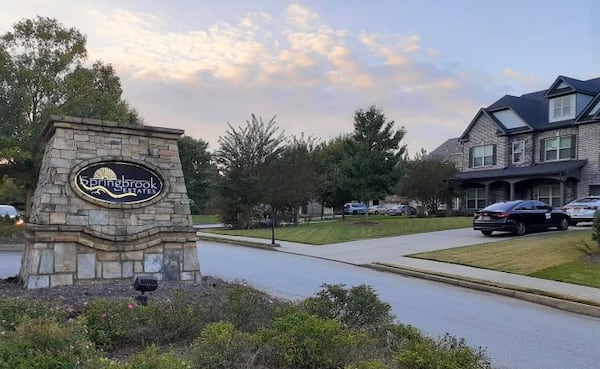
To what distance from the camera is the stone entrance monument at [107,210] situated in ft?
30.2

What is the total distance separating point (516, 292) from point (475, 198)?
30.2 meters

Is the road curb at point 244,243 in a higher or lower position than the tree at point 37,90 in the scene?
lower

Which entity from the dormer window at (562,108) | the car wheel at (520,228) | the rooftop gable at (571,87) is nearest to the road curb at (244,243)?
the car wheel at (520,228)

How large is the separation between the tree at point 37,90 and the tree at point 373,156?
15514mm

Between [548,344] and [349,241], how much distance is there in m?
15.9

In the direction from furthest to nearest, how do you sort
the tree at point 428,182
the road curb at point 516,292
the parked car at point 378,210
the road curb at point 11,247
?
the parked car at point 378,210
the tree at point 428,182
the road curb at point 11,247
the road curb at point 516,292

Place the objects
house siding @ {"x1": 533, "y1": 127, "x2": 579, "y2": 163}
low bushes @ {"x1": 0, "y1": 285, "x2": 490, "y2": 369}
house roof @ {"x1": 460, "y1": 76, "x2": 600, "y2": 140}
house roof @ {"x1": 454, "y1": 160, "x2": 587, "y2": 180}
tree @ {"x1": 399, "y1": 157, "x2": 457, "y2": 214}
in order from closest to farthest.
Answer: low bushes @ {"x1": 0, "y1": 285, "x2": 490, "y2": 369}, house roof @ {"x1": 454, "y1": 160, "x2": 587, "y2": 180}, house siding @ {"x1": 533, "y1": 127, "x2": 579, "y2": 163}, house roof @ {"x1": 460, "y1": 76, "x2": 600, "y2": 140}, tree @ {"x1": 399, "y1": 157, "x2": 457, "y2": 214}

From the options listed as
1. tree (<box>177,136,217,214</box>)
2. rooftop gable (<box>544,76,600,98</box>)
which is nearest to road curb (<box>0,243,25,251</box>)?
rooftop gable (<box>544,76,600,98</box>)

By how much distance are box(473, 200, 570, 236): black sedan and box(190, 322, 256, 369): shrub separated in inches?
758

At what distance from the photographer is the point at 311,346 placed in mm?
4797

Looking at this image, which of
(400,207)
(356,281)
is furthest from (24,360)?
(400,207)

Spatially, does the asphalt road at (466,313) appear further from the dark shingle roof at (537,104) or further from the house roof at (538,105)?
the dark shingle roof at (537,104)

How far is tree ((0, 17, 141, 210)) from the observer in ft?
69.9

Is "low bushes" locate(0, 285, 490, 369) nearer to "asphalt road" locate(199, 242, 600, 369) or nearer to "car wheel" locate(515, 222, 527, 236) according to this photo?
"asphalt road" locate(199, 242, 600, 369)
